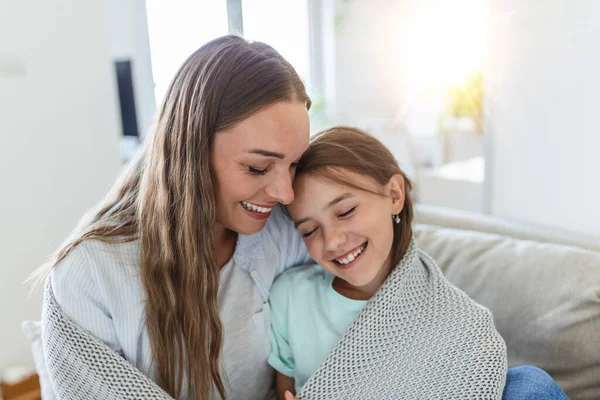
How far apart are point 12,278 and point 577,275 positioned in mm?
2009

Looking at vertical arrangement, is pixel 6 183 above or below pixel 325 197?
below

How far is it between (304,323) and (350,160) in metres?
0.39

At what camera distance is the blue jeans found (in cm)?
105

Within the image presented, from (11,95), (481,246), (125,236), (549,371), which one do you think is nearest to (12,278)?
(11,95)

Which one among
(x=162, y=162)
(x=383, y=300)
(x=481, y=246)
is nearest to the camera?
(x=162, y=162)

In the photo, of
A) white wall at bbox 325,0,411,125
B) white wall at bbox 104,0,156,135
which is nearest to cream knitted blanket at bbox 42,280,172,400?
white wall at bbox 104,0,156,135

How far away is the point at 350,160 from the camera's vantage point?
46.8 inches

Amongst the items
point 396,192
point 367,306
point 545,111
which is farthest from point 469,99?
point 367,306

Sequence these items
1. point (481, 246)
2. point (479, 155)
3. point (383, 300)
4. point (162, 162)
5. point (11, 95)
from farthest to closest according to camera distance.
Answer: point (479, 155)
point (11, 95)
point (481, 246)
point (383, 300)
point (162, 162)

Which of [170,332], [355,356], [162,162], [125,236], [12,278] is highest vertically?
[162,162]

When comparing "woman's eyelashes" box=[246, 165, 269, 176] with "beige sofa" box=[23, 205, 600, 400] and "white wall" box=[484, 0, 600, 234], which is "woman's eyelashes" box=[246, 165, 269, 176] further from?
"white wall" box=[484, 0, 600, 234]

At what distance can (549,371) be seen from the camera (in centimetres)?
123

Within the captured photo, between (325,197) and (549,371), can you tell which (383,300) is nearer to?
(325,197)

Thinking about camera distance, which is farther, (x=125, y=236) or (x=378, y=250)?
(x=378, y=250)
